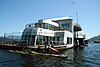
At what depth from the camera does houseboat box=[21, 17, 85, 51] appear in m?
34.3

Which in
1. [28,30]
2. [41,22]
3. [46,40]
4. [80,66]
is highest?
[41,22]

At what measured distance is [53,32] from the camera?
41562 mm

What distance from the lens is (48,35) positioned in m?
38.9

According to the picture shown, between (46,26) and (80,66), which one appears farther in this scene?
(46,26)

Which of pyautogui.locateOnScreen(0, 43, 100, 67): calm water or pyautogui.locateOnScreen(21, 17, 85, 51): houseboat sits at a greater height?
pyautogui.locateOnScreen(21, 17, 85, 51): houseboat

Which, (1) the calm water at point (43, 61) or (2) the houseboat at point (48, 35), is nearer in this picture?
(1) the calm water at point (43, 61)

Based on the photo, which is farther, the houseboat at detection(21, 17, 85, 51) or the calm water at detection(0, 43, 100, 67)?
the houseboat at detection(21, 17, 85, 51)

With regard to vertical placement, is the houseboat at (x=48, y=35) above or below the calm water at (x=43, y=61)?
above

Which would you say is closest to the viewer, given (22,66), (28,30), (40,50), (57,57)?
(22,66)

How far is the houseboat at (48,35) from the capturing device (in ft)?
113

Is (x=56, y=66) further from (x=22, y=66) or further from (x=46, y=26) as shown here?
(x=46, y=26)

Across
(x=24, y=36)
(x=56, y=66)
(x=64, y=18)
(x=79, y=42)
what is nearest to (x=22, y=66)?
(x=56, y=66)

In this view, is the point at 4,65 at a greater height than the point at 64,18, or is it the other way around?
the point at 64,18

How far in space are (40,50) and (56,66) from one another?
431 inches
